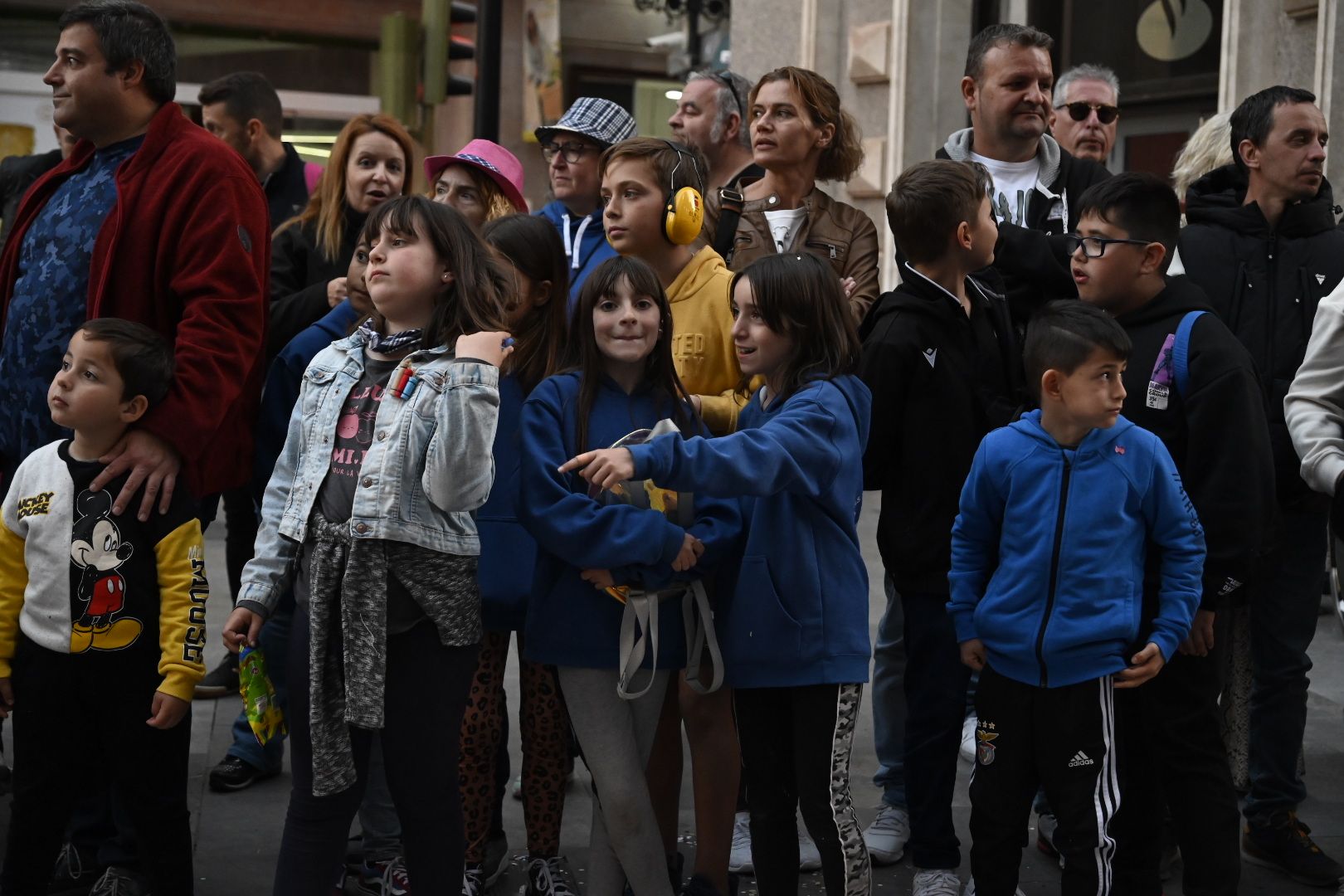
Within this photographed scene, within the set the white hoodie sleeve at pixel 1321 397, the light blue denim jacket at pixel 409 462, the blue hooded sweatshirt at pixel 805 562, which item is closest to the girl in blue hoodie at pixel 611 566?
the blue hooded sweatshirt at pixel 805 562

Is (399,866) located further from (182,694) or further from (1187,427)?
(1187,427)

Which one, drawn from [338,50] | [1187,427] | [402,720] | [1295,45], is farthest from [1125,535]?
[338,50]

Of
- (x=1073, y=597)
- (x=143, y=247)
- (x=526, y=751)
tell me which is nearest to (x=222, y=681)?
(x=526, y=751)

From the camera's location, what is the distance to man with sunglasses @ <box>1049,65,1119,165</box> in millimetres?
6617

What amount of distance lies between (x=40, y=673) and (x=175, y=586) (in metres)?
0.38

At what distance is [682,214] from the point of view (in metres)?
4.21

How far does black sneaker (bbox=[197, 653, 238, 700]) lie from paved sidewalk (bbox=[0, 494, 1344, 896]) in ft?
0.12

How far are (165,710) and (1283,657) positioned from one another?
306 cm

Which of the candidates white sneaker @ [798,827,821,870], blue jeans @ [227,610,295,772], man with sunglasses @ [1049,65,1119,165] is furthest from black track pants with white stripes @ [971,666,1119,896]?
man with sunglasses @ [1049,65,1119,165]

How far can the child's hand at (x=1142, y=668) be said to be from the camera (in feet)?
12.4

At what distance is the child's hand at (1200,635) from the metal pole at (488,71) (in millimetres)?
5393

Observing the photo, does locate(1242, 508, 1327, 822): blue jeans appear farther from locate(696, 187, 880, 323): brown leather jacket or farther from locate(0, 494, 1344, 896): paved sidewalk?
locate(696, 187, 880, 323): brown leather jacket

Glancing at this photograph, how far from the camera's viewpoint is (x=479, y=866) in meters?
4.21

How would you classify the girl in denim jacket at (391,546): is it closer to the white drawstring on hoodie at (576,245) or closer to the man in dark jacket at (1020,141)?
the white drawstring on hoodie at (576,245)
